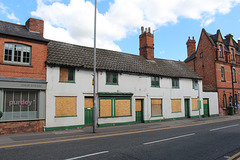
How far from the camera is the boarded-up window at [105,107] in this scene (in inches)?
646

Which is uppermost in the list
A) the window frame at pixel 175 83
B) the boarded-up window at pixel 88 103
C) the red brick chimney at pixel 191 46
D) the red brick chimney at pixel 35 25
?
the red brick chimney at pixel 191 46

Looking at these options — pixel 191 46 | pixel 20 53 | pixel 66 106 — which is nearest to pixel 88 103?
pixel 66 106

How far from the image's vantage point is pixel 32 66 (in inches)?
520

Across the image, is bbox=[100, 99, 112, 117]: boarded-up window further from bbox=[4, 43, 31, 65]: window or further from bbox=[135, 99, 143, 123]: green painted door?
bbox=[4, 43, 31, 65]: window

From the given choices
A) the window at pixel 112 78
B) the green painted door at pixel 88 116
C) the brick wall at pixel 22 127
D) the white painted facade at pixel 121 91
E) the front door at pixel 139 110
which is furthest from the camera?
the front door at pixel 139 110

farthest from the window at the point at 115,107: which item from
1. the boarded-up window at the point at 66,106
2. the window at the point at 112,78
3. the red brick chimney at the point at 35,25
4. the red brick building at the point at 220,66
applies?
the red brick building at the point at 220,66

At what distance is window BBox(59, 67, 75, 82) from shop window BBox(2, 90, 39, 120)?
238cm

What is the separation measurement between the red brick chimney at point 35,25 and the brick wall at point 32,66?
179 centimetres

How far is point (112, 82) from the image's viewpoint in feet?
57.3

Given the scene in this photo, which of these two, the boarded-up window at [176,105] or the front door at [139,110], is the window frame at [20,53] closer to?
the front door at [139,110]

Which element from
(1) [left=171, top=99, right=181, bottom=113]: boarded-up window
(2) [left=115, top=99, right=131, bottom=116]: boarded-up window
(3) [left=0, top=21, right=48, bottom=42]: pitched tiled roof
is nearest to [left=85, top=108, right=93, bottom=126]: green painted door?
(2) [left=115, top=99, right=131, bottom=116]: boarded-up window

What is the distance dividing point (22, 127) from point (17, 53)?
209 inches

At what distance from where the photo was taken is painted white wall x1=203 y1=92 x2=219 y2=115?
2621 cm

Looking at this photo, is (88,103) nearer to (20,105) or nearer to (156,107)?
(20,105)
